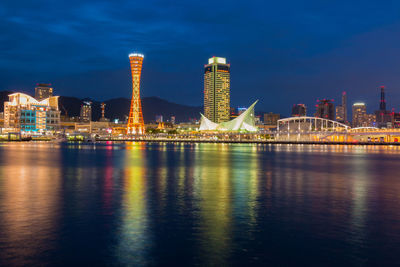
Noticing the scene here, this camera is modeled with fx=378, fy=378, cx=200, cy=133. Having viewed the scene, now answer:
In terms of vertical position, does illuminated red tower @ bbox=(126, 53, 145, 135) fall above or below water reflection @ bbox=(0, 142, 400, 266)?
above

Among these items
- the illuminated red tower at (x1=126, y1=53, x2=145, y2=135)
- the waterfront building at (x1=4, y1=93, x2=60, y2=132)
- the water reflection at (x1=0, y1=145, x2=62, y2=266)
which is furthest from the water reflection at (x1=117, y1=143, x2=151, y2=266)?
the waterfront building at (x1=4, y1=93, x2=60, y2=132)

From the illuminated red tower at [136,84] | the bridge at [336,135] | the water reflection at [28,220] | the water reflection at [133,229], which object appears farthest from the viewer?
the bridge at [336,135]

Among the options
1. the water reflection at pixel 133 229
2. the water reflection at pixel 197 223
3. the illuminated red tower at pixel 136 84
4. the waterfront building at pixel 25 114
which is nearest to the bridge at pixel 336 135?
the illuminated red tower at pixel 136 84

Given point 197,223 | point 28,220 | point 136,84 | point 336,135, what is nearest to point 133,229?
point 197,223

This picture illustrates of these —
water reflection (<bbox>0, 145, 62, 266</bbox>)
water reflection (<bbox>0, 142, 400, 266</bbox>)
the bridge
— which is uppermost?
the bridge

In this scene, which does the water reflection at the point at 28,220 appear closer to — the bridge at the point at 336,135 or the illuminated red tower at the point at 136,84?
the illuminated red tower at the point at 136,84

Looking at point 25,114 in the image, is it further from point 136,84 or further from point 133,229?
point 133,229

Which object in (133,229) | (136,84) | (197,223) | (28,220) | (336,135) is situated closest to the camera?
(133,229)

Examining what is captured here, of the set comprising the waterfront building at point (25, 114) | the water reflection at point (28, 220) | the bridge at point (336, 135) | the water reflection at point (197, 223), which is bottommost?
the water reflection at point (197, 223)

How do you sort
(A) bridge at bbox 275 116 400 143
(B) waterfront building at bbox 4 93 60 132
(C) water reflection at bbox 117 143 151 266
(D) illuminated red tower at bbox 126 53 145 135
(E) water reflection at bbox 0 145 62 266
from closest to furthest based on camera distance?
(C) water reflection at bbox 117 143 151 266 → (E) water reflection at bbox 0 145 62 266 → (D) illuminated red tower at bbox 126 53 145 135 → (A) bridge at bbox 275 116 400 143 → (B) waterfront building at bbox 4 93 60 132

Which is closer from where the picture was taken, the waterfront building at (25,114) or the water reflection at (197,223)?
the water reflection at (197,223)

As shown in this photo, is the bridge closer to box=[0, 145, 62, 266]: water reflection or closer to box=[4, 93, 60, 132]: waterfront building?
box=[4, 93, 60, 132]: waterfront building

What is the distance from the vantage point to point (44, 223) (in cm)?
1128

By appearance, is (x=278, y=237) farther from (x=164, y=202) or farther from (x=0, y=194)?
(x=0, y=194)
